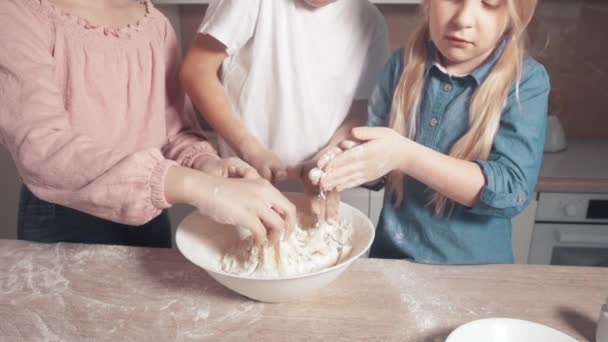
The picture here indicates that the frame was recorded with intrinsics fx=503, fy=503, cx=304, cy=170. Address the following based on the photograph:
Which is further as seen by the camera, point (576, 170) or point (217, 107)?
point (576, 170)

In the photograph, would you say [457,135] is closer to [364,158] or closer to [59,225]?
[364,158]

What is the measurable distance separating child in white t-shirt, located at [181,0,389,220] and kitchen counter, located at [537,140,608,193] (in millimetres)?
810

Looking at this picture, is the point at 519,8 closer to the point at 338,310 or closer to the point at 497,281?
the point at 497,281

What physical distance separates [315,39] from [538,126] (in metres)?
0.44

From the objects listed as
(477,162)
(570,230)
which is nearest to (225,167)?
(477,162)

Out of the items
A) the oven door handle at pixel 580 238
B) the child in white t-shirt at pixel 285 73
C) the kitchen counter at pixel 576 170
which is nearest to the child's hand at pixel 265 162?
the child in white t-shirt at pixel 285 73

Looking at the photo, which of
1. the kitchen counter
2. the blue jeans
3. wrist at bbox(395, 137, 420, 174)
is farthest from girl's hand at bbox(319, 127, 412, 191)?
the kitchen counter

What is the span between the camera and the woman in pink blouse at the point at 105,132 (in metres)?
0.69

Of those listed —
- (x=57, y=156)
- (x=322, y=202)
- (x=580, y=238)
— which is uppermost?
(x=57, y=156)

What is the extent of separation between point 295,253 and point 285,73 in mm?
393

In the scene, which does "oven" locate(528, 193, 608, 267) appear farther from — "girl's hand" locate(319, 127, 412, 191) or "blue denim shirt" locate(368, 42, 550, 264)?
"girl's hand" locate(319, 127, 412, 191)

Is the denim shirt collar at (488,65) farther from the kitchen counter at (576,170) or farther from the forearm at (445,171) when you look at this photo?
the kitchen counter at (576,170)

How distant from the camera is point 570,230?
5.24 feet

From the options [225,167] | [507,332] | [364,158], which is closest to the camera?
[507,332]
